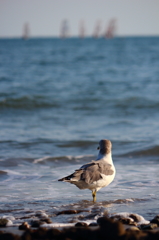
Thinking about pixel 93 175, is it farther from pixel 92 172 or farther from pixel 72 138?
pixel 72 138

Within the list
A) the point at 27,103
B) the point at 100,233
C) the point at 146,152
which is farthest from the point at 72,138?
the point at 100,233

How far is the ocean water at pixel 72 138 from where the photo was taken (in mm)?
5422

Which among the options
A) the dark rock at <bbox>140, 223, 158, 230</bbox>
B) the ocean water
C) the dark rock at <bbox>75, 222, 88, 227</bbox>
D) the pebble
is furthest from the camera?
the ocean water

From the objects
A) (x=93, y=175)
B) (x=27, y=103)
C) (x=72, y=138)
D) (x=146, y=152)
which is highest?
(x=27, y=103)

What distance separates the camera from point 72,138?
9969mm

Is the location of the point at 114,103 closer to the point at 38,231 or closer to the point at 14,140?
the point at 14,140

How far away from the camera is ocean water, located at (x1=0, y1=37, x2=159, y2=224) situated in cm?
542

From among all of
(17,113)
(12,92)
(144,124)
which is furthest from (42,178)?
(12,92)

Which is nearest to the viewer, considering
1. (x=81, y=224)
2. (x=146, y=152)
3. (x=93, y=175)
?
(x=81, y=224)

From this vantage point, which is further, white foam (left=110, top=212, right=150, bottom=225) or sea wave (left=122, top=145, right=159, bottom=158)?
sea wave (left=122, top=145, right=159, bottom=158)

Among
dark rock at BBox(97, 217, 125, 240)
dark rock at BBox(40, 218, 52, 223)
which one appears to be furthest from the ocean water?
dark rock at BBox(97, 217, 125, 240)

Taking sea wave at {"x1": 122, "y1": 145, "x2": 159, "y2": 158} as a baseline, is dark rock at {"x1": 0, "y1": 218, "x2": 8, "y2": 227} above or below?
below

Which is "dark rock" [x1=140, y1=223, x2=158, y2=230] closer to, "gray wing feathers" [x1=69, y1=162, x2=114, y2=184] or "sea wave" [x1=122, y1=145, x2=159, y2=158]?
"gray wing feathers" [x1=69, y1=162, x2=114, y2=184]

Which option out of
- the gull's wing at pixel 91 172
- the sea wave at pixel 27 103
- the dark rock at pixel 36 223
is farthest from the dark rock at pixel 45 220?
the sea wave at pixel 27 103
